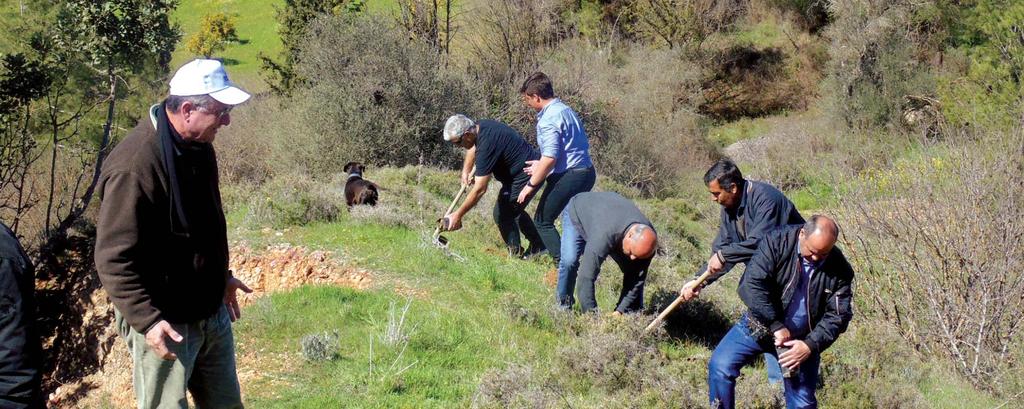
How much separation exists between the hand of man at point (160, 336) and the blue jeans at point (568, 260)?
11.9 ft

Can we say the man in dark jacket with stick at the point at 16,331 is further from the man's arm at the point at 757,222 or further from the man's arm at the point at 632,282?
the man's arm at the point at 757,222

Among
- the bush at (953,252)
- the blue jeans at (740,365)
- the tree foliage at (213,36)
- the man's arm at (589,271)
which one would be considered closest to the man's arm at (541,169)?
the man's arm at (589,271)

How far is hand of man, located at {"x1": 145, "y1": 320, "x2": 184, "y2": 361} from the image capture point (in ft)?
11.4

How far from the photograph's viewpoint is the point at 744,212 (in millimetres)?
6051

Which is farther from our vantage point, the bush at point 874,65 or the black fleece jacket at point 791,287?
the bush at point 874,65

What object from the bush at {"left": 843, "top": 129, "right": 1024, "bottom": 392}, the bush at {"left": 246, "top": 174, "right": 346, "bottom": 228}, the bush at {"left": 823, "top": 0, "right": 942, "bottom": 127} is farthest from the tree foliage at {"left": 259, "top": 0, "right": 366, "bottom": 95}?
the bush at {"left": 823, "top": 0, "right": 942, "bottom": 127}

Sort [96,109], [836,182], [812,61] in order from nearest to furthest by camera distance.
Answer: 1. [836,182]
2. [96,109]
3. [812,61]

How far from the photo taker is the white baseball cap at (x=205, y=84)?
3.56m

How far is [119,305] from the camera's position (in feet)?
11.5

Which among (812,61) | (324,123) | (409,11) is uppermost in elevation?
(409,11)

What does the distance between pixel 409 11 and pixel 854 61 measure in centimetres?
1770

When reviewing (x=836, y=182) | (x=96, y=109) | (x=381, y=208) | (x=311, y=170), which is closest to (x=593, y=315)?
(x=381, y=208)

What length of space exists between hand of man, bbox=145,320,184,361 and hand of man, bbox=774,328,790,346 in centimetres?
331

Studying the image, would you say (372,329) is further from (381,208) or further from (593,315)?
(381,208)
